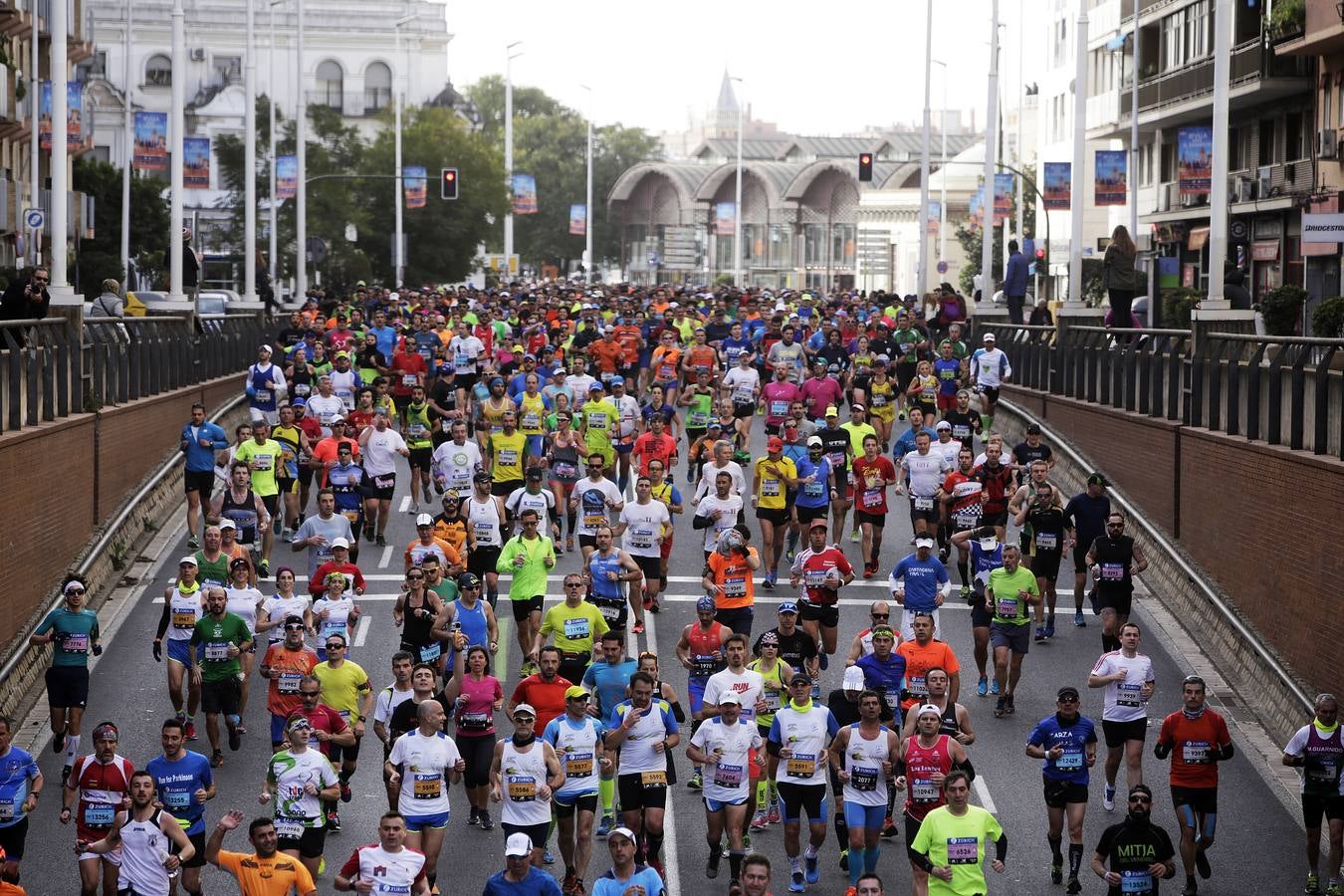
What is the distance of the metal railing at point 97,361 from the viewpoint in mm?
22653

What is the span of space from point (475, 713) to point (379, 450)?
374 inches

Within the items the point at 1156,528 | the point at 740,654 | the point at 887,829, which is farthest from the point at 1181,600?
the point at 740,654

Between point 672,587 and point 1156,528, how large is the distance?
593 centimetres

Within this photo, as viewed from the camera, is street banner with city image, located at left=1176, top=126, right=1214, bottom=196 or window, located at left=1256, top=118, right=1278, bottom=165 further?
window, located at left=1256, top=118, right=1278, bottom=165

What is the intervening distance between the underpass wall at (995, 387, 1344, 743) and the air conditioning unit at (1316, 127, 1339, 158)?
17.6 meters

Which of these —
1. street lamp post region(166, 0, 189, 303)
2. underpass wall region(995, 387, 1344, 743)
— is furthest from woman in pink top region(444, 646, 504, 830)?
street lamp post region(166, 0, 189, 303)

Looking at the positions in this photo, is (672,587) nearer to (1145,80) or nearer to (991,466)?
(991,466)

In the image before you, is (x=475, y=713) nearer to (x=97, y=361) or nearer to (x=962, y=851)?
(x=962, y=851)

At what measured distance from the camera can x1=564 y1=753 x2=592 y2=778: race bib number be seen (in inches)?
603

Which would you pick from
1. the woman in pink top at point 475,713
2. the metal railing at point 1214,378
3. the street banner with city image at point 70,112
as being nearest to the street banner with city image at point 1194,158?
the metal railing at point 1214,378

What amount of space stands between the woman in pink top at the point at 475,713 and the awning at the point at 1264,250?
3586 cm

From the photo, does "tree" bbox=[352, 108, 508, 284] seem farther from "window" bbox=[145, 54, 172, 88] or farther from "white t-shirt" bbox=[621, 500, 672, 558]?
"white t-shirt" bbox=[621, 500, 672, 558]

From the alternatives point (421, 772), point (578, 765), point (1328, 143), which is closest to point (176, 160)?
point (1328, 143)

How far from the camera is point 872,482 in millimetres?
24172
